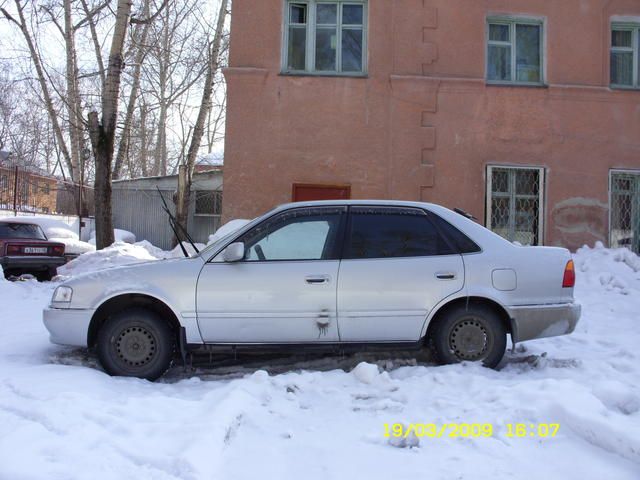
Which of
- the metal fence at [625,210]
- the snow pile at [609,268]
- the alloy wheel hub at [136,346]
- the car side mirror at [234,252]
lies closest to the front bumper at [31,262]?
the alloy wheel hub at [136,346]

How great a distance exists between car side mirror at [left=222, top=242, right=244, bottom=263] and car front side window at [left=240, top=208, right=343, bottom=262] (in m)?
0.15

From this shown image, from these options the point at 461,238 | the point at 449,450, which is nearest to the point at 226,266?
the point at 461,238

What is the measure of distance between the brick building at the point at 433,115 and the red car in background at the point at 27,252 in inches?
150

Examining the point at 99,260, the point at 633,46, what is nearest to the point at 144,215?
the point at 99,260

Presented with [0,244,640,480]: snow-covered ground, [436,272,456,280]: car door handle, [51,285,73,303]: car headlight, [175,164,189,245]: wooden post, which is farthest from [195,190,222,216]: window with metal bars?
[436,272,456,280]: car door handle

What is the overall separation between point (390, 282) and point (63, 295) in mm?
2801

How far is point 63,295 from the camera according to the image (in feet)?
16.2

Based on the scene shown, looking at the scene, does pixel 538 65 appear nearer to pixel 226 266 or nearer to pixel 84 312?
pixel 226 266

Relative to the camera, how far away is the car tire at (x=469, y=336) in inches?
195

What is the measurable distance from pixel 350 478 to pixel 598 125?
1174 cm

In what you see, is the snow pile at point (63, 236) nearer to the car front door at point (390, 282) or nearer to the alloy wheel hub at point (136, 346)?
the alloy wheel hub at point (136, 346)

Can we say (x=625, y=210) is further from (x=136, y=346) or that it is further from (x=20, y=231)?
(x=20, y=231)

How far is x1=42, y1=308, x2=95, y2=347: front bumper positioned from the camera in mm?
4852

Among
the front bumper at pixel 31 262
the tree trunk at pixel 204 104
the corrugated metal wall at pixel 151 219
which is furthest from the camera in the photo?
the corrugated metal wall at pixel 151 219
